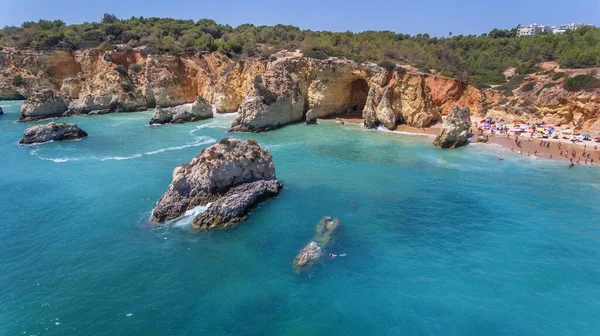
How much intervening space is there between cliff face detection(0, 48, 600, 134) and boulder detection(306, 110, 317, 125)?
7.62 ft

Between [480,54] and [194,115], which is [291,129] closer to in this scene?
[194,115]

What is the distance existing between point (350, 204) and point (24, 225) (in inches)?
823

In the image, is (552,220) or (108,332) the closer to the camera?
(108,332)

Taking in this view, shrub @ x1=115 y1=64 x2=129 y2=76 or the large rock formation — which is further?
shrub @ x1=115 y1=64 x2=129 y2=76

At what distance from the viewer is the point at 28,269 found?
64.6 feet

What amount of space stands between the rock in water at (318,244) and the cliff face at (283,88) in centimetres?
2804

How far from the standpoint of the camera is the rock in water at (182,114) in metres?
54.4

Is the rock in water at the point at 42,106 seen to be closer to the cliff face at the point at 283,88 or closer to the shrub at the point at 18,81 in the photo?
the cliff face at the point at 283,88

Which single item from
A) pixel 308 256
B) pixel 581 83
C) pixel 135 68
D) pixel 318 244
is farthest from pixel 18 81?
pixel 581 83

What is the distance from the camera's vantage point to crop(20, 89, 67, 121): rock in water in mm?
55688

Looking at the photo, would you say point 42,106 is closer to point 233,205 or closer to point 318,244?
point 233,205

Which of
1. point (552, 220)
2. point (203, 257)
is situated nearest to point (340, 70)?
point (552, 220)

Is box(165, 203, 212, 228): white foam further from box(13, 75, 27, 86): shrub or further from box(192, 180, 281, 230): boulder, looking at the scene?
box(13, 75, 27, 86): shrub

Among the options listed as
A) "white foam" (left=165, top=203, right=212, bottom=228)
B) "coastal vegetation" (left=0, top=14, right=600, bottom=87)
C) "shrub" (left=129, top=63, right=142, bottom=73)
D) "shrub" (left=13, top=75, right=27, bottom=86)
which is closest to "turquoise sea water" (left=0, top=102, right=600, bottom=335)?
"white foam" (left=165, top=203, right=212, bottom=228)
